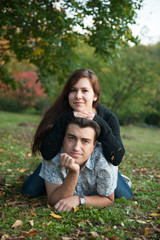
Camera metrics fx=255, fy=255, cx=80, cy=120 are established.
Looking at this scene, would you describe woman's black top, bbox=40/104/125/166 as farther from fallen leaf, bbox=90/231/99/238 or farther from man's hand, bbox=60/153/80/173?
fallen leaf, bbox=90/231/99/238

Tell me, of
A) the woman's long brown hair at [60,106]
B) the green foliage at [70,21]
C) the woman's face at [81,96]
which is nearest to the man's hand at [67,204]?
the woman's long brown hair at [60,106]

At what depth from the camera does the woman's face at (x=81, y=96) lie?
10.9 ft

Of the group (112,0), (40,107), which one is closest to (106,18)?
(112,0)

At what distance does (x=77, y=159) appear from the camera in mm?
3098

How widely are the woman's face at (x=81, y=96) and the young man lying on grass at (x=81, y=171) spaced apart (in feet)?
1.08

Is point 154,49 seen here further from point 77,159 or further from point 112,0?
point 77,159

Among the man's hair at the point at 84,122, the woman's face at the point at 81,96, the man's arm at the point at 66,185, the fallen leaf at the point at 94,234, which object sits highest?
the woman's face at the point at 81,96

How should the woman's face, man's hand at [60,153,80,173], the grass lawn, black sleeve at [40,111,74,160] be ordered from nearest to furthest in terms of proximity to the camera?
the grass lawn
man's hand at [60,153,80,173]
black sleeve at [40,111,74,160]
the woman's face

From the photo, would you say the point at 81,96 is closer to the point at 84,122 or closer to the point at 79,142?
the point at 84,122

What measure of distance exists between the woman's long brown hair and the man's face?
46 centimetres

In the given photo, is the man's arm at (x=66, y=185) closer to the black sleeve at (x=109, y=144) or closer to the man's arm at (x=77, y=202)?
the man's arm at (x=77, y=202)

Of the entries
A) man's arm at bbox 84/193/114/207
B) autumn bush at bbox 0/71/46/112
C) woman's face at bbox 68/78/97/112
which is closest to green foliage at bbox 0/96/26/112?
autumn bush at bbox 0/71/46/112

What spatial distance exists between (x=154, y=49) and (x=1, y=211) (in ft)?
128

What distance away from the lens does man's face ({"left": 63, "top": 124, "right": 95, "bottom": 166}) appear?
3049mm
